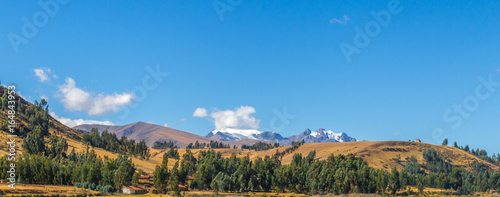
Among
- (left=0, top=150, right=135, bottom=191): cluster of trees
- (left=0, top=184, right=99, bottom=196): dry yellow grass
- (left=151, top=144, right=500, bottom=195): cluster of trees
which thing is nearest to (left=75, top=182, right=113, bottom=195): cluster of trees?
(left=0, top=150, right=135, bottom=191): cluster of trees

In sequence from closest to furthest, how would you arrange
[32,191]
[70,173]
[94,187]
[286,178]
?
[32,191]
[94,187]
[70,173]
[286,178]

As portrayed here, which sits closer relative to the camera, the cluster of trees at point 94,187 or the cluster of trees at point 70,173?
the cluster of trees at point 70,173

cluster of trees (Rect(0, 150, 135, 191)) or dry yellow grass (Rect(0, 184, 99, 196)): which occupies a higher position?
cluster of trees (Rect(0, 150, 135, 191))

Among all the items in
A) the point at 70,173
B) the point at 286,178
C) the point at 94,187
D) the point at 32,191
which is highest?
the point at 70,173

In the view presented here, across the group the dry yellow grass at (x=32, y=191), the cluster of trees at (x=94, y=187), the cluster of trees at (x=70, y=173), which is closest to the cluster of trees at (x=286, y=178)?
the cluster of trees at (x=70, y=173)

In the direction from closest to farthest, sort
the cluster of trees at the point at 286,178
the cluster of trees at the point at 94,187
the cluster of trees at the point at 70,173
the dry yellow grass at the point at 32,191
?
1. the dry yellow grass at the point at 32,191
2. the cluster of trees at the point at 70,173
3. the cluster of trees at the point at 94,187
4. the cluster of trees at the point at 286,178

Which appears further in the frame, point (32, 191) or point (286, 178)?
point (286, 178)

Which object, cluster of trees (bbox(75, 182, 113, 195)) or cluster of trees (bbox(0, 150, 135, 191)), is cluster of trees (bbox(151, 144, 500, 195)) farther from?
cluster of trees (bbox(75, 182, 113, 195))

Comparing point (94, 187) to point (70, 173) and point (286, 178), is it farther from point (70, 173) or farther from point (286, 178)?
point (286, 178)

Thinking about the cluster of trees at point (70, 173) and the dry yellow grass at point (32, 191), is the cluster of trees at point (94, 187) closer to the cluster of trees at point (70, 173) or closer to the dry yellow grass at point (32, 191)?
the cluster of trees at point (70, 173)

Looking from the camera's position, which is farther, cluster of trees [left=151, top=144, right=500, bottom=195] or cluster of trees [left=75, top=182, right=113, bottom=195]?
cluster of trees [left=151, top=144, right=500, bottom=195]

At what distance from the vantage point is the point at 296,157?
19512 centimetres

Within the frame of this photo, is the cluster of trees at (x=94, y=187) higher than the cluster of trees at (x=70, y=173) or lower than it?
lower

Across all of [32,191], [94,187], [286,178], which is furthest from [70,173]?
[286,178]
